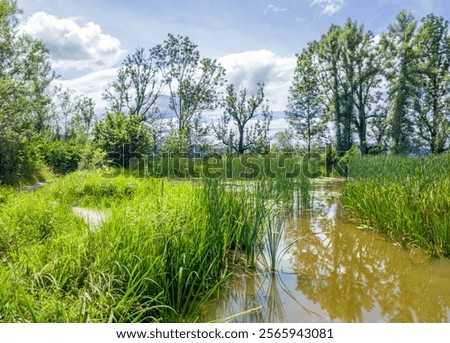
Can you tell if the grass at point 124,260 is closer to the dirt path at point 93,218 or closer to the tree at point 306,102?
the dirt path at point 93,218

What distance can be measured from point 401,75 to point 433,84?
3.94 meters

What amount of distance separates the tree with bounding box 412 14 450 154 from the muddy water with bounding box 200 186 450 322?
2273 centimetres

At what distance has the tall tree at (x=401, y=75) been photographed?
2369 centimetres

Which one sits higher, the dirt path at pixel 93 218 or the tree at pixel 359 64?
the tree at pixel 359 64

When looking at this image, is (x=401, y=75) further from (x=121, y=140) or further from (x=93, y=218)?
(x=93, y=218)

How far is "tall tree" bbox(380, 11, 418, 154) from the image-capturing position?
77.7 feet

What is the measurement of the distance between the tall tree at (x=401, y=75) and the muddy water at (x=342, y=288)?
21472 mm

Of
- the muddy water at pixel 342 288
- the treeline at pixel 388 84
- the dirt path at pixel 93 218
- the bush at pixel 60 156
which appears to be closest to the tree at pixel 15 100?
the bush at pixel 60 156

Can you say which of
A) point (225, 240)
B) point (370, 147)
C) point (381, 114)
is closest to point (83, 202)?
point (225, 240)

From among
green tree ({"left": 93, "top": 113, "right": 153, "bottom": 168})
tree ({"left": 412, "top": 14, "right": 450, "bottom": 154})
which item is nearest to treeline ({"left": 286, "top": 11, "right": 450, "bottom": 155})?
tree ({"left": 412, "top": 14, "right": 450, "bottom": 154})

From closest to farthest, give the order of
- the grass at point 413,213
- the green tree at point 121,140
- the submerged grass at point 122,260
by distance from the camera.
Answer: the submerged grass at point 122,260 → the grass at point 413,213 → the green tree at point 121,140

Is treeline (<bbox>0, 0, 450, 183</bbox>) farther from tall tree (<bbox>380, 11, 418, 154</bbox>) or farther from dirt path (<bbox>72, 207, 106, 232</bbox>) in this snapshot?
dirt path (<bbox>72, 207, 106, 232</bbox>)

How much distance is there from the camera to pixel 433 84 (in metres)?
26.2
